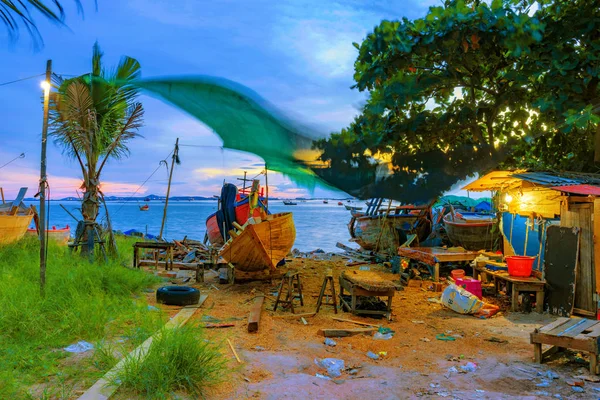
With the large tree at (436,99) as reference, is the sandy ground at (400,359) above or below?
below

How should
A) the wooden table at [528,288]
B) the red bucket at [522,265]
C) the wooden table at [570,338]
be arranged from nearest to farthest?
the wooden table at [570,338] < the wooden table at [528,288] < the red bucket at [522,265]

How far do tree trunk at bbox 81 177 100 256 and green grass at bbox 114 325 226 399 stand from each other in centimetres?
675

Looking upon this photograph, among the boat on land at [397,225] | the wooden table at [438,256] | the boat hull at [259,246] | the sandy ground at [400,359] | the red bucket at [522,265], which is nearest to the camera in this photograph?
the sandy ground at [400,359]

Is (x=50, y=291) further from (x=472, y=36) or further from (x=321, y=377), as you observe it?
(x=472, y=36)

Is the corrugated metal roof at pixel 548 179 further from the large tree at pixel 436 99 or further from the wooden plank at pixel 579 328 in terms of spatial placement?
the wooden plank at pixel 579 328

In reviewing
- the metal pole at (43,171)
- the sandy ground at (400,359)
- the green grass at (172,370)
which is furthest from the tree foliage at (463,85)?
the metal pole at (43,171)

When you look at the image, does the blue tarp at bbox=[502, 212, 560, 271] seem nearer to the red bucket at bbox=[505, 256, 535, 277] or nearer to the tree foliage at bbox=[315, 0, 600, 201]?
the red bucket at bbox=[505, 256, 535, 277]

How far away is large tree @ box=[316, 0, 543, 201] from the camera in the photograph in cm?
513

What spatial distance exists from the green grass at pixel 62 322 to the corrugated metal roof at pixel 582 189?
703cm

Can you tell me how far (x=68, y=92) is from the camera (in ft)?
33.1

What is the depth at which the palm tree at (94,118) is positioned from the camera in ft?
33.5

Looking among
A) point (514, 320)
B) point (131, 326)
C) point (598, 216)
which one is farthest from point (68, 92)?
point (598, 216)

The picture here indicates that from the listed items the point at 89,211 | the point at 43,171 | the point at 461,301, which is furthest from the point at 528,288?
the point at 89,211

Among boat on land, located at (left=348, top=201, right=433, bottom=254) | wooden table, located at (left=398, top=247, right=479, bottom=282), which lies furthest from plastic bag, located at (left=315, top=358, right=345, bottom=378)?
boat on land, located at (left=348, top=201, right=433, bottom=254)
